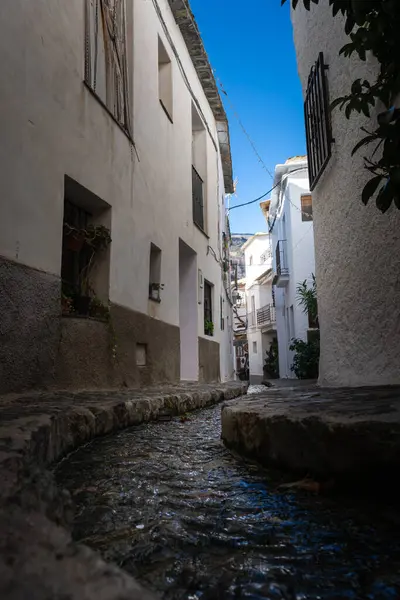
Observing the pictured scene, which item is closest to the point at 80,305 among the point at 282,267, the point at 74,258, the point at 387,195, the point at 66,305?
the point at 66,305

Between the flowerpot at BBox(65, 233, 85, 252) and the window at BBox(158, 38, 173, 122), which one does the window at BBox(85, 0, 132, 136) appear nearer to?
the flowerpot at BBox(65, 233, 85, 252)

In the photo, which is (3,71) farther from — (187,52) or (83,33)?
(187,52)

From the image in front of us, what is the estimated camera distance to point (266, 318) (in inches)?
1204

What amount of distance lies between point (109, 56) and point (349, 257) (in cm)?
372

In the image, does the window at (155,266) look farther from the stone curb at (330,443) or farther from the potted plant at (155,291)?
the stone curb at (330,443)

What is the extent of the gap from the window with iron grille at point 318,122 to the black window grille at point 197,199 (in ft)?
14.1

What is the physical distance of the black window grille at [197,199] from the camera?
32.1ft

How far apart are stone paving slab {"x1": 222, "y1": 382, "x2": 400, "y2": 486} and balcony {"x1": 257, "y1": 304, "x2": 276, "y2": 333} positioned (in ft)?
85.2

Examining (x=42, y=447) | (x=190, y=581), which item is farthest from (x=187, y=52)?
(x=190, y=581)

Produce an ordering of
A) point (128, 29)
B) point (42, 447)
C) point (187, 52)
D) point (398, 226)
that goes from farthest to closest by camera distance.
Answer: point (187, 52)
point (128, 29)
point (398, 226)
point (42, 447)

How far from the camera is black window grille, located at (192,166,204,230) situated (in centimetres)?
979

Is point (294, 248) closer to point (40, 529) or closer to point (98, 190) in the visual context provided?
point (98, 190)

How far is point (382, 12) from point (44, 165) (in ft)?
9.09

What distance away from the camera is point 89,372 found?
428cm
